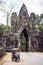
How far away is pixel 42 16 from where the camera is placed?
8388cm

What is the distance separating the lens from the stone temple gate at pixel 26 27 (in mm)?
44000

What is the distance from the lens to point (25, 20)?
1812 inches

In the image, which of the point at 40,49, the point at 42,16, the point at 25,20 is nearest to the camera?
the point at 40,49

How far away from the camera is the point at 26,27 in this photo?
4516 centimetres

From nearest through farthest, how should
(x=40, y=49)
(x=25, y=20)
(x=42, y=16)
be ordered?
1. (x=40, y=49)
2. (x=25, y=20)
3. (x=42, y=16)

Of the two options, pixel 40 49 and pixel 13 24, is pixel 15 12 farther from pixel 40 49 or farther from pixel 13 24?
pixel 40 49

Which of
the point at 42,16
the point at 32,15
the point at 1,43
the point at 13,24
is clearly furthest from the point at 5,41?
the point at 42,16

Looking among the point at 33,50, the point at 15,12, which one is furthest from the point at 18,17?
the point at 33,50

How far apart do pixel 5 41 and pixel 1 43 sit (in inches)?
38.6

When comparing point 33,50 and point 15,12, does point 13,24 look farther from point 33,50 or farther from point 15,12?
point 33,50

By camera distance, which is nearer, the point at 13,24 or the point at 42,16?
the point at 13,24

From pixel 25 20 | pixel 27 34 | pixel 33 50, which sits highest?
pixel 25 20

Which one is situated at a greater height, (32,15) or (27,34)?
(32,15)

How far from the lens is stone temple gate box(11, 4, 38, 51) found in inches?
1732
